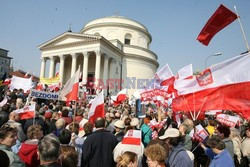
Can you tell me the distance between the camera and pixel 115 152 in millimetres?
4191

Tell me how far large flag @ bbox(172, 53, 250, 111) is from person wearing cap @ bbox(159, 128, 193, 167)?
1270 mm

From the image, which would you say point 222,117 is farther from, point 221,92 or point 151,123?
point 221,92

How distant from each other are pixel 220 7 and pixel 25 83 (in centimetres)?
968

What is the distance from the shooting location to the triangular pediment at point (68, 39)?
125 ft

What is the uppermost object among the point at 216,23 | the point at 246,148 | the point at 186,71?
the point at 216,23

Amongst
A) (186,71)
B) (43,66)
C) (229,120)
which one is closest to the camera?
(186,71)

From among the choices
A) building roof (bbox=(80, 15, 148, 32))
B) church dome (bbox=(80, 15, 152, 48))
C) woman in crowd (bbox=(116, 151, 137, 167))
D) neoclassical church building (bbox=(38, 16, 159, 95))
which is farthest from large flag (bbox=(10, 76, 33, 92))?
building roof (bbox=(80, 15, 148, 32))

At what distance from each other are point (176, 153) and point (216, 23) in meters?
3.40

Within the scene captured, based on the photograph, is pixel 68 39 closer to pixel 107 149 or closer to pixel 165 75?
pixel 165 75

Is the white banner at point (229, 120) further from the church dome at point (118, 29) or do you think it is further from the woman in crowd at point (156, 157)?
the church dome at point (118, 29)

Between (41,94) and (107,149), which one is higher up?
(41,94)

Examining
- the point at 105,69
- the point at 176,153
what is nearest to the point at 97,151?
the point at 176,153

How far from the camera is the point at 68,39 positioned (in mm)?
40438

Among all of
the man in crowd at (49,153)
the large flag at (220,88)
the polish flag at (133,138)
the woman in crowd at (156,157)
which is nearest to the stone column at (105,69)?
the large flag at (220,88)
